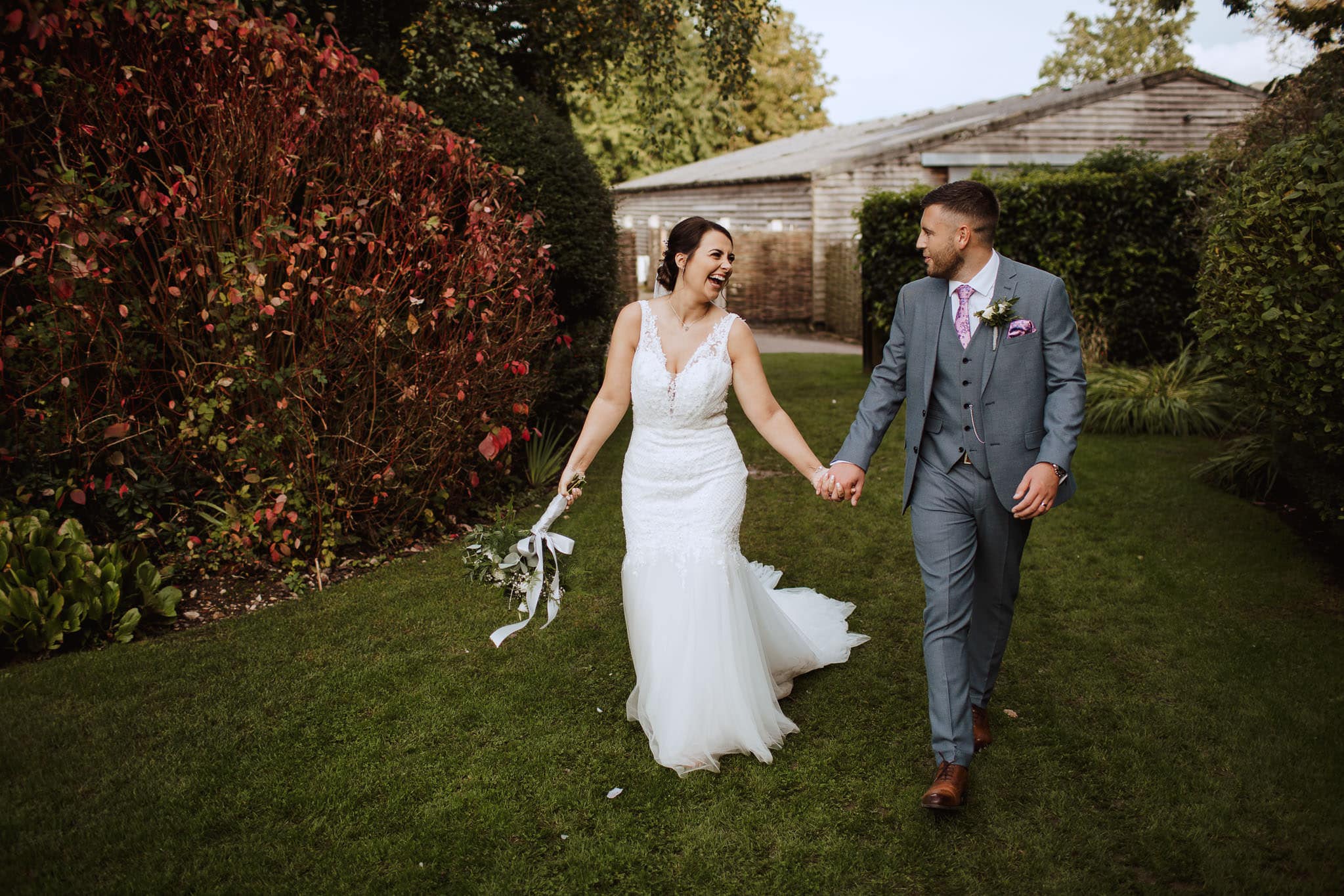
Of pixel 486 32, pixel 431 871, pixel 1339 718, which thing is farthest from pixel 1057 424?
pixel 486 32

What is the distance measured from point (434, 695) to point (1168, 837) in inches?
121

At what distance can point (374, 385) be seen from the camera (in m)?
5.79

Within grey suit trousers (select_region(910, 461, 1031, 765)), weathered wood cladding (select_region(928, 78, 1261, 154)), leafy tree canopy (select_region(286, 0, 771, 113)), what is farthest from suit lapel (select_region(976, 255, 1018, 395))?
weathered wood cladding (select_region(928, 78, 1261, 154))

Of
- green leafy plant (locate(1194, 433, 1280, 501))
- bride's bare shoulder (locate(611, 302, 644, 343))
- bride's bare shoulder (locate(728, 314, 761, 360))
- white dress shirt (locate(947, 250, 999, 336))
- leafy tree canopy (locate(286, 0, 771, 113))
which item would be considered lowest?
green leafy plant (locate(1194, 433, 1280, 501))

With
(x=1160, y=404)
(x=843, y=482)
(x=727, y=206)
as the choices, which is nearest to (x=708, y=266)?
(x=843, y=482)

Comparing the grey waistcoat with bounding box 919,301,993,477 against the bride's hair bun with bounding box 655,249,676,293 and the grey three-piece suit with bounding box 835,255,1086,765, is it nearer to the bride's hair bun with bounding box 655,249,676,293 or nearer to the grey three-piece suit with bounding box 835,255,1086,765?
the grey three-piece suit with bounding box 835,255,1086,765

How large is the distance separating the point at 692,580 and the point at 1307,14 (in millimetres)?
6674

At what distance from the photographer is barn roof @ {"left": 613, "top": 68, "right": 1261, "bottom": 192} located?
19.8m

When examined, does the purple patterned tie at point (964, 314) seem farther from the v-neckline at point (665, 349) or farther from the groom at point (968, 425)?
the v-neckline at point (665, 349)

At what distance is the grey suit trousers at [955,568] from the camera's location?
3.53 metres

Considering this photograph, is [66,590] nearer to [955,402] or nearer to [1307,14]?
[955,402]

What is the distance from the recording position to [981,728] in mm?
4031

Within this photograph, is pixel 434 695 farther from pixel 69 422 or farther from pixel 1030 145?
pixel 1030 145

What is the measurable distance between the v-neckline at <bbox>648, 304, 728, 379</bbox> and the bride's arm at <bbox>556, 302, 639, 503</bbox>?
78 mm
